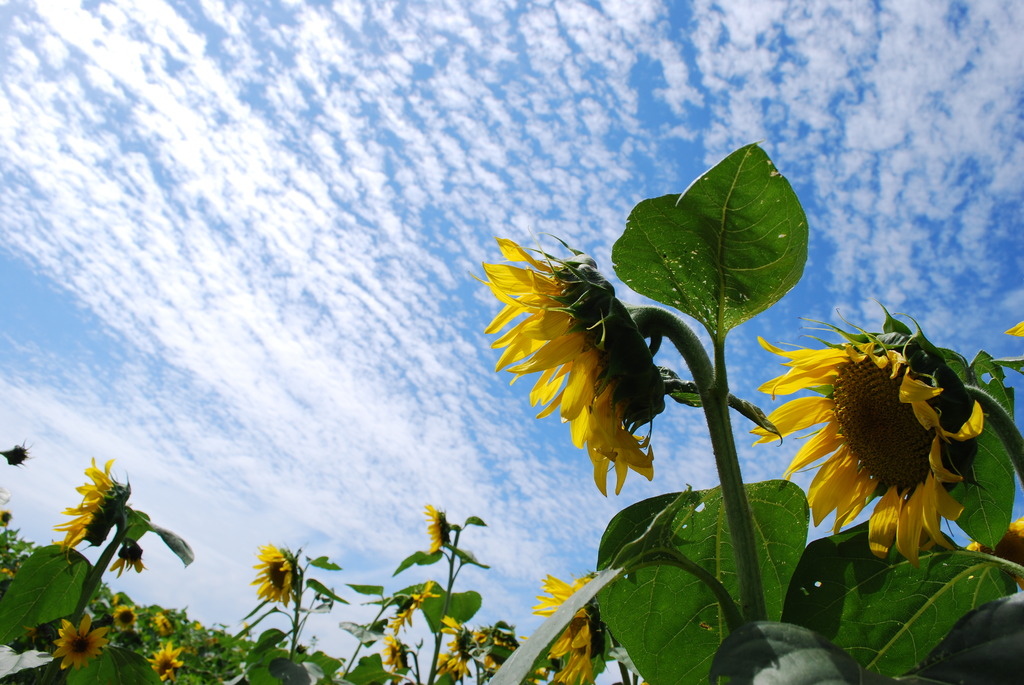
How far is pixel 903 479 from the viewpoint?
4.02 ft

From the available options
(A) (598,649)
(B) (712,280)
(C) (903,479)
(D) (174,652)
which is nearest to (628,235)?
(B) (712,280)

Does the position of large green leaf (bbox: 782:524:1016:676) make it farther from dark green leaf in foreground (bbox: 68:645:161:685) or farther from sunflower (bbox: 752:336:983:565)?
dark green leaf in foreground (bbox: 68:645:161:685)

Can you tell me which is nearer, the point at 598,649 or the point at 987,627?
the point at 987,627

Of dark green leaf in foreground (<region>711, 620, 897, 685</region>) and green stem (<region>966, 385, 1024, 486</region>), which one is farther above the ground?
green stem (<region>966, 385, 1024, 486</region>)

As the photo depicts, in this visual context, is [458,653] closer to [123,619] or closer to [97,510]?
[97,510]

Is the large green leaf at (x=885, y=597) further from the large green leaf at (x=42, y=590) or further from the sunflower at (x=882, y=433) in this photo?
the large green leaf at (x=42, y=590)

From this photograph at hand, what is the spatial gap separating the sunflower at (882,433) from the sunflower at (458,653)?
11.2 ft

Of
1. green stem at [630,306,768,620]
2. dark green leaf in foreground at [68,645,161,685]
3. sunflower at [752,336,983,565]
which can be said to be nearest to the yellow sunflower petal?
sunflower at [752,336,983,565]

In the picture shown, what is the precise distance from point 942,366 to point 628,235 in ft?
1.81

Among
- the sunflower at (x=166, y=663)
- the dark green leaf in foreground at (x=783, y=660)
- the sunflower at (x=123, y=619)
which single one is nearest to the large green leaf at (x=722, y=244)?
the dark green leaf in foreground at (x=783, y=660)

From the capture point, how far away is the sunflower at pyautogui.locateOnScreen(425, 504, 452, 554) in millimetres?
4965

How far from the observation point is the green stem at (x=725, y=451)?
887 millimetres

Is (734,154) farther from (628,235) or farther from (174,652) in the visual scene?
(174,652)

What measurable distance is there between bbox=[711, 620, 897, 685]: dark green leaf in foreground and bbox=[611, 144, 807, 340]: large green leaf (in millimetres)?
504
